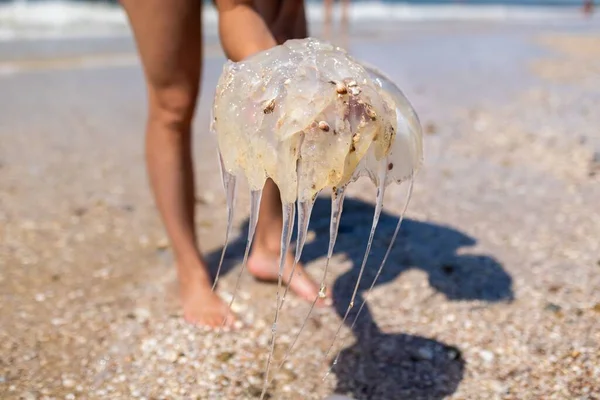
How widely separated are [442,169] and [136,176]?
78.3 inches

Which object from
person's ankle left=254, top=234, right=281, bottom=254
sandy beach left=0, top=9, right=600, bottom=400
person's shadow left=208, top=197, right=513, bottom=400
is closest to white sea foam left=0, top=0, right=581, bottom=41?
sandy beach left=0, top=9, right=600, bottom=400

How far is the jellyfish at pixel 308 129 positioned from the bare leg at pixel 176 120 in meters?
0.60

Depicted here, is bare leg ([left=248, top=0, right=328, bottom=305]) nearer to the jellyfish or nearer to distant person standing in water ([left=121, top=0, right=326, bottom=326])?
distant person standing in water ([left=121, top=0, right=326, bottom=326])

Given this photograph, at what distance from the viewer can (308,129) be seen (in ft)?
4.56

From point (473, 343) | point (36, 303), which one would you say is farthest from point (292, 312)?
point (36, 303)

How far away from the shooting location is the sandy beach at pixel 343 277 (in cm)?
199

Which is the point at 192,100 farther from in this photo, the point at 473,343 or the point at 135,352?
the point at 473,343

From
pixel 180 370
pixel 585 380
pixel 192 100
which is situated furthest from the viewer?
pixel 192 100

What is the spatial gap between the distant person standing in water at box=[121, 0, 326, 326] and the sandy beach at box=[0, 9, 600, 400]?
106 mm

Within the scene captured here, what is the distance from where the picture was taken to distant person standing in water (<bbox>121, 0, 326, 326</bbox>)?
6.22 ft

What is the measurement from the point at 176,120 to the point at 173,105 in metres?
0.06

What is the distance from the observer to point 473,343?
2.15m

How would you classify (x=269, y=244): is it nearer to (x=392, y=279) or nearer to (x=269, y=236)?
(x=269, y=236)

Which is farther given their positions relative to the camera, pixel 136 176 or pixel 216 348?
pixel 136 176
